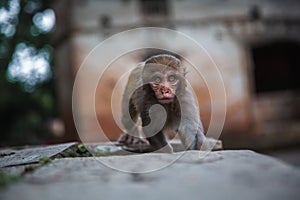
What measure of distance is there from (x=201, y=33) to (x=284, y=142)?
335cm

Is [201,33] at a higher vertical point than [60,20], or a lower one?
lower

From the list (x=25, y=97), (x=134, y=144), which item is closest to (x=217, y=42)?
(x=134, y=144)

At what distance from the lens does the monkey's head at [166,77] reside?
11.6 ft

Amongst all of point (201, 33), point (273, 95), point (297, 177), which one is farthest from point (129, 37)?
point (297, 177)

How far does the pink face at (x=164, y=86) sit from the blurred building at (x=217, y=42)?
6320 mm

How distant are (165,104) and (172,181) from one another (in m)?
1.85

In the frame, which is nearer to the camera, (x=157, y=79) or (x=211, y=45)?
(x=157, y=79)

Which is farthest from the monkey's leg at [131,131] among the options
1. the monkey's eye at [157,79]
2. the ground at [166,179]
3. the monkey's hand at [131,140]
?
the ground at [166,179]

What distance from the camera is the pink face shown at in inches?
138

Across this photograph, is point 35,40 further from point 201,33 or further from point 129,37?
point 201,33

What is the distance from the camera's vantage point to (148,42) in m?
10.4

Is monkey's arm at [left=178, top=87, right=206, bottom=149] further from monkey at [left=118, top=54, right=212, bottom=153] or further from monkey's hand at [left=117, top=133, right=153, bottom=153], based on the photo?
monkey's hand at [left=117, top=133, right=153, bottom=153]

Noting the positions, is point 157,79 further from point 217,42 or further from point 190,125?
point 217,42

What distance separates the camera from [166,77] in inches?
142
